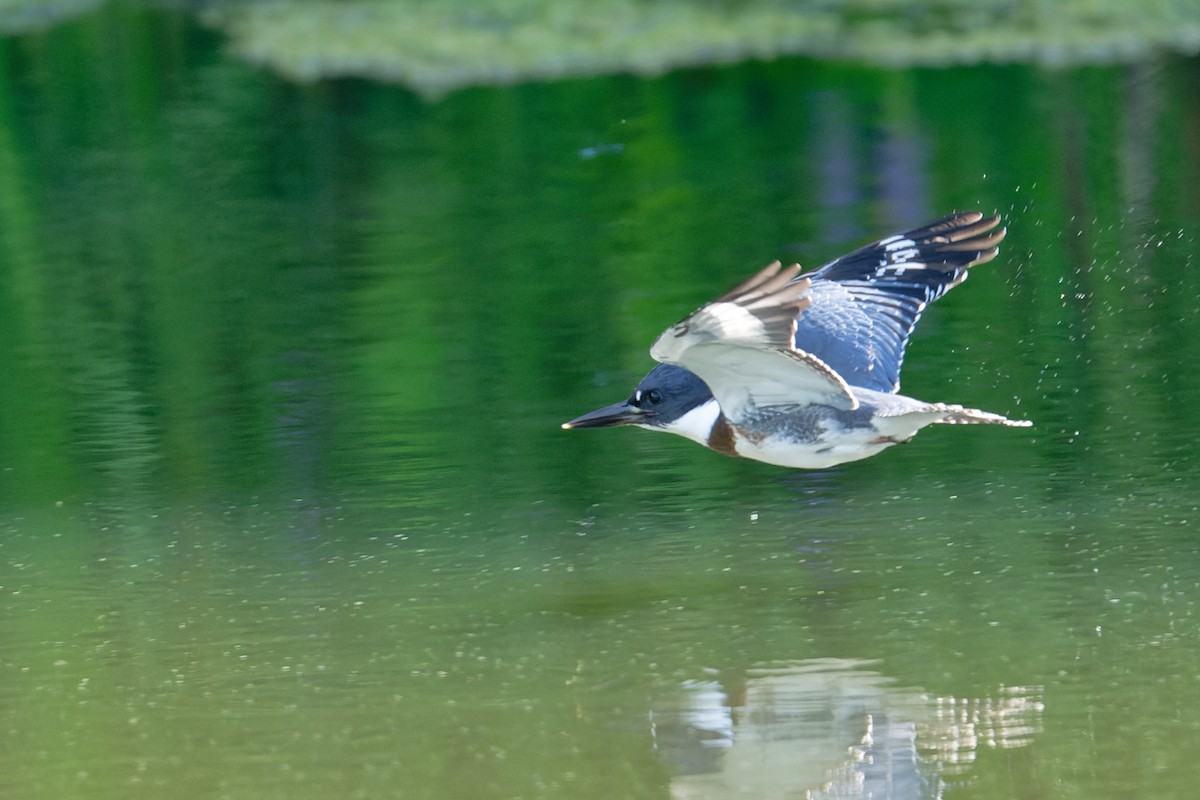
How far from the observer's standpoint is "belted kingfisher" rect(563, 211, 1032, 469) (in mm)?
4988

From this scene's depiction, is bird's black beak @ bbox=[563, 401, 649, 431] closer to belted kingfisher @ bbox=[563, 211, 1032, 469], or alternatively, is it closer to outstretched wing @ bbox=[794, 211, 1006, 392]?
belted kingfisher @ bbox=[563, 211, 1032, 469]

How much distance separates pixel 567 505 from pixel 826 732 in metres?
2.14

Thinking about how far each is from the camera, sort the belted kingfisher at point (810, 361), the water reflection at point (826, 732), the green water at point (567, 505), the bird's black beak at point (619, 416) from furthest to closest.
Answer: the bird's black beak at point (619, 416) < the belted kingfisher at point (810, 361) < the green water at point (567, 505) < the water reflection at point (826, 732)

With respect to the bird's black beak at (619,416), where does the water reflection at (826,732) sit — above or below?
below

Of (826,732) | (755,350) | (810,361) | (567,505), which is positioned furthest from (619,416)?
(826,732)

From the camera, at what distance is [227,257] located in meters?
11.8

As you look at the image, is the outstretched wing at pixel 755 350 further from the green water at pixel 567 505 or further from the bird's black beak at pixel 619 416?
the green water at pixel 567 505

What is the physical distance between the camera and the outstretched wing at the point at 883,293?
603 centimetres

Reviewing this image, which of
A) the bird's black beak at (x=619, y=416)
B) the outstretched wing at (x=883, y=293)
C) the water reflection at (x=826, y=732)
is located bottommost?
the water reflection at (x=826, y=732)

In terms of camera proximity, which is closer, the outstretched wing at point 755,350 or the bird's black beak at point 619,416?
the outstretched wing at point 755,350

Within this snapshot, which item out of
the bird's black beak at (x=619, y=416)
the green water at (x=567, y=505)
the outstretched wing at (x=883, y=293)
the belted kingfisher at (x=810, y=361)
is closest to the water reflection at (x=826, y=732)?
the green water at (x=567, y=505)

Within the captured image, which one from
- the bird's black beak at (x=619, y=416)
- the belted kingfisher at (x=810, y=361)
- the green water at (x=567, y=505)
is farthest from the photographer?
the bird's black beak at (x=619, y=416)

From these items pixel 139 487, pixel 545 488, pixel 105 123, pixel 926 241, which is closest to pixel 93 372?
pixel 139 487

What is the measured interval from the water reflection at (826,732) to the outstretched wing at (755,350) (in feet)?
2.42
